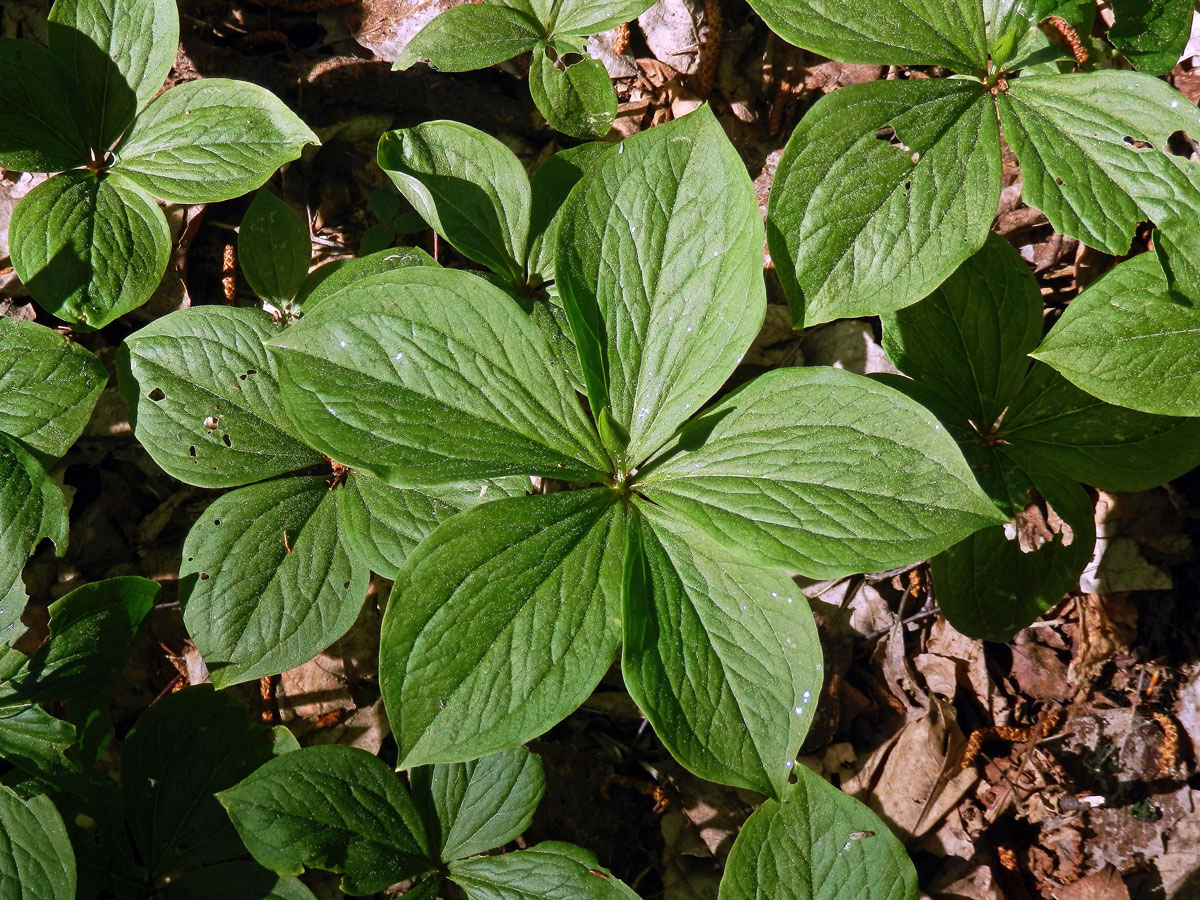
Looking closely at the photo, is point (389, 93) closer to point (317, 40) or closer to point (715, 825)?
point (317, 40)

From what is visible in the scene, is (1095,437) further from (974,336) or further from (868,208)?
(868,208)

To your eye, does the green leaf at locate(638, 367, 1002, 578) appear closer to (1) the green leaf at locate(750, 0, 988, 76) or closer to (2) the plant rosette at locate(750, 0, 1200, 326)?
(2) the plant rosette at locate(750, 0, 1200, 326)

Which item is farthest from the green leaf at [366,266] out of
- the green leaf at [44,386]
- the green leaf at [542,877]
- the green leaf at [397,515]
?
the green leaf at [542,877]

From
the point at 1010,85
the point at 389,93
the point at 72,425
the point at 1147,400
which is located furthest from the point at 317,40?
the point at 1147,400

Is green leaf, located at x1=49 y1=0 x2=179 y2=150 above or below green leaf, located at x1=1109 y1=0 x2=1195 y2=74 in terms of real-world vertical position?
above

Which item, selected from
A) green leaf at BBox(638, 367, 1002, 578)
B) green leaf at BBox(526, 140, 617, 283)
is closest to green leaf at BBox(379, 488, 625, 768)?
green leaf at BBox(638, 367, 1002, 578)

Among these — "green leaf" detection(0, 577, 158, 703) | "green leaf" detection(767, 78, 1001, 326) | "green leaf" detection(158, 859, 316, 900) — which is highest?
"green leaf" detection(767, 78, 1001, 326)
